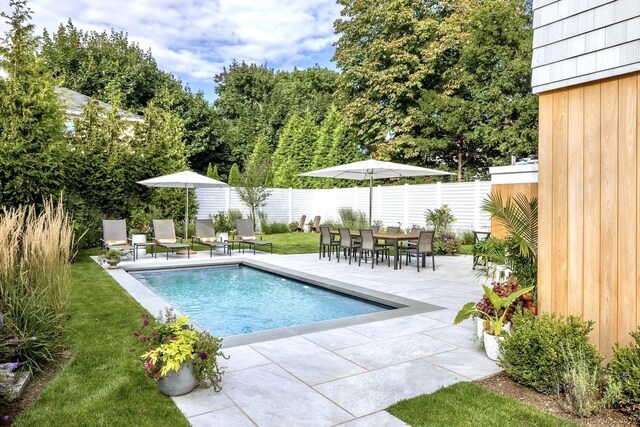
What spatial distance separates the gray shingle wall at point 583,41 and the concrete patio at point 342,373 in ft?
8.21

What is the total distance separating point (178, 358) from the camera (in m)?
2.94

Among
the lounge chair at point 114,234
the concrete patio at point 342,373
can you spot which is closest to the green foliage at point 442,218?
the concrete patio at point 342,373

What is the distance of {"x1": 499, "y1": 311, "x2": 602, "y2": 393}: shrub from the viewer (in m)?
3.02

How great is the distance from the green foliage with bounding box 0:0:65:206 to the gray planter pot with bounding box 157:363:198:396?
25.0ft

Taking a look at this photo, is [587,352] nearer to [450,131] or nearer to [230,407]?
[230,407]

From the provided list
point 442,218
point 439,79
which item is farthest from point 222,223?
point 439,79

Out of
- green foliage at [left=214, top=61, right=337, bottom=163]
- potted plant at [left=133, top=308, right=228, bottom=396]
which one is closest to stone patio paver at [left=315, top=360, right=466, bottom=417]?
potted plant at [left=133, top=308, right=228, bottom=396]

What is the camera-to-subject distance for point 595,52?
10.4 feet

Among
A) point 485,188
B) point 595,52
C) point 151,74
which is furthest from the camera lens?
point 151,74

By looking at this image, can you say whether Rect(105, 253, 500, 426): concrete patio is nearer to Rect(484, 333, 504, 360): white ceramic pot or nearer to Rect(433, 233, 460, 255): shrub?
Rect(484, 333, 504, 360): white ceramic pot

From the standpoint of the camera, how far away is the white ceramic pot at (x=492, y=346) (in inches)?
147

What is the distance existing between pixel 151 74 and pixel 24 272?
25.2 metres

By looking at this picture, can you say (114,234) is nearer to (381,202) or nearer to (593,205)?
(381,202)

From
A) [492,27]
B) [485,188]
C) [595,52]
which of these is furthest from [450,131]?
[595,52]
